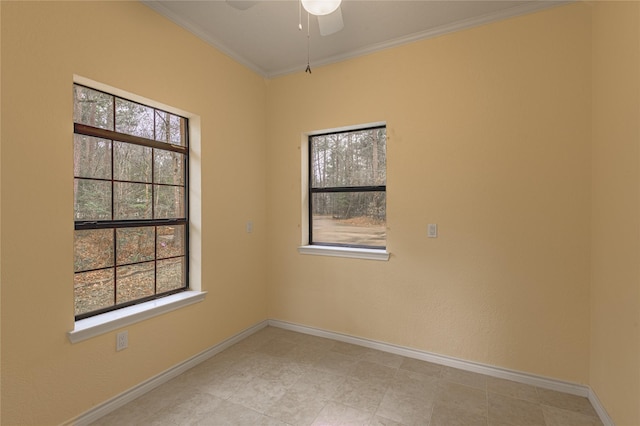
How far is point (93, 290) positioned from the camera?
6.36ft

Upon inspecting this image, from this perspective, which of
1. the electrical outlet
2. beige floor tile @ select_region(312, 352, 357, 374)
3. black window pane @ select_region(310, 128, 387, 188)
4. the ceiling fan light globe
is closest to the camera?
the ceiling fan light globe

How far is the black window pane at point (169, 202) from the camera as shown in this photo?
2.35 meters

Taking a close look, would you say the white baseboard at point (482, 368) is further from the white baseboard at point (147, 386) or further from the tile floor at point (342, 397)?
the white baseboard at point (147, 386)

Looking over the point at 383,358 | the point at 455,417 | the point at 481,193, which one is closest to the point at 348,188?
the point at 481,193

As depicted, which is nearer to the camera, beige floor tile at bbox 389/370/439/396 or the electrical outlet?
the electrical outlet

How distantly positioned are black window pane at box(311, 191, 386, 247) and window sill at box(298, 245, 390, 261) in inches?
4.7

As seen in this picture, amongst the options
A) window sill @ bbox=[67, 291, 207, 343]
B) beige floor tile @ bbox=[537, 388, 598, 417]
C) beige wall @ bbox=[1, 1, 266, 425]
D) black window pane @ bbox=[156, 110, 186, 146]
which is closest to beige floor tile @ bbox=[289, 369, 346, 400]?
beige wall @ bbox=[1, 1, 266, 425]

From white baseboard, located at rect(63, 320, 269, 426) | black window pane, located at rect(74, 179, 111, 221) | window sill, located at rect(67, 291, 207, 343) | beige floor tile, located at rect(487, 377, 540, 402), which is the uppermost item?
black window pane, located at rect(74, 179, 111, 221)

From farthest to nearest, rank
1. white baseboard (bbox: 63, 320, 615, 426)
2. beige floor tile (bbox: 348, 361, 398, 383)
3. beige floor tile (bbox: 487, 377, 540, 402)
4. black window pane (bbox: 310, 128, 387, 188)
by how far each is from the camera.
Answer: black window pane (bbox: 310, 128, 387, 188), beige floor tile (bbox: 348, 361, 398, 383), beige floor tile (bbox: 487, 377, 540, 402), white baseboard (bbox: 63, 320, 615, 426)

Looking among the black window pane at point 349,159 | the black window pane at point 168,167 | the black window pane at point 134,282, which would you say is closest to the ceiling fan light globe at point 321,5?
the black window pane at point 349,159

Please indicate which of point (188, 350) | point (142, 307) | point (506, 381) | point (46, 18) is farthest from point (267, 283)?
point (46, 18)

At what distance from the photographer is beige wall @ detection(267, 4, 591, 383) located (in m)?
2.08

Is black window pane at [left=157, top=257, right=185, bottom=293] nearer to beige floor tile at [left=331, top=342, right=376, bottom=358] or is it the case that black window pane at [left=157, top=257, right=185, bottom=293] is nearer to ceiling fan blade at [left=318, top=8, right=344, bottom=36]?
beige floor tile at [left=331, top=342, right=376, bottom=358]

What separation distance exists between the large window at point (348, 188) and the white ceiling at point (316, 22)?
805 mm
